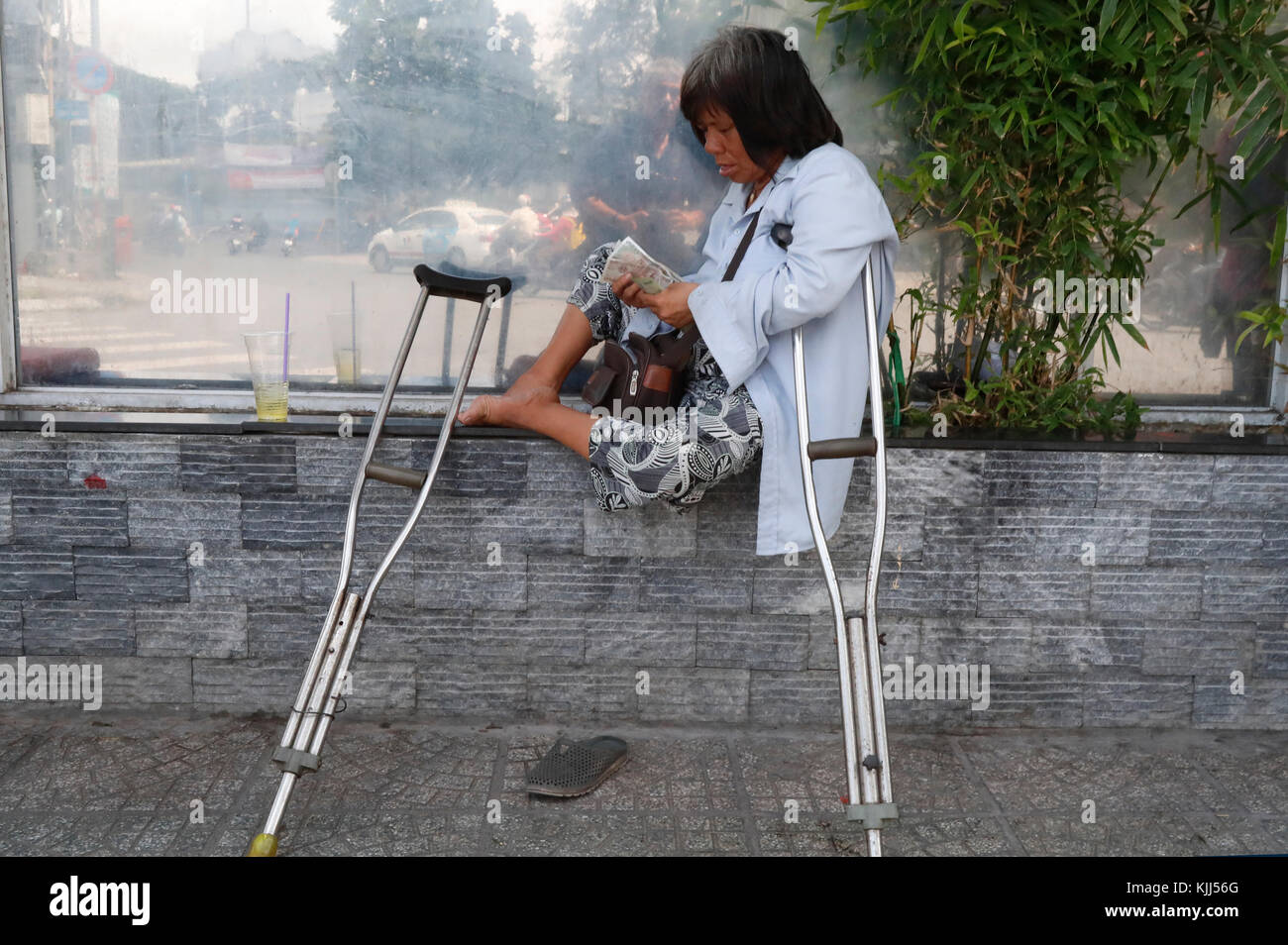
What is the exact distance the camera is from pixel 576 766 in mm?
3072

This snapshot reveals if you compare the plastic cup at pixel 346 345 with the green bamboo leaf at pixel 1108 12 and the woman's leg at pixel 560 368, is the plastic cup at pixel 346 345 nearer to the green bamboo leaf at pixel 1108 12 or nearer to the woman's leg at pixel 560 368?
the woman's leg at pixel 560 368

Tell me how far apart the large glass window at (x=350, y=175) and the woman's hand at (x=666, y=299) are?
766mm

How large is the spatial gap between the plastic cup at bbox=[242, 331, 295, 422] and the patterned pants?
944mm

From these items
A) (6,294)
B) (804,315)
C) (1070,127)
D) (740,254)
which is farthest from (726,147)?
Result: (6,294)

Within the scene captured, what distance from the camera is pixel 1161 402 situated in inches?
149

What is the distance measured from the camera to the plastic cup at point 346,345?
3.70 m

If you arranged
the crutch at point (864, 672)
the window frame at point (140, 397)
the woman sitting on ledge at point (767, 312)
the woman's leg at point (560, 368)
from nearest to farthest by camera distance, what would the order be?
the crutch at point (864, 672) < the woman sitting on ledge at point (767, 312) < the woman's leg at point (560, 368) < the window frame at point (140, 397)

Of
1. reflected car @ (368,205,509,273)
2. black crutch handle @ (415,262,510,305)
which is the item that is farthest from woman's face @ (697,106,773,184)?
reflected car @ (368,205,509,273)

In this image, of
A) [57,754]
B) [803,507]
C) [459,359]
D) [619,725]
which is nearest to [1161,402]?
[803,507]

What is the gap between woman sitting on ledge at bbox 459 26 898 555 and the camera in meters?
2.84

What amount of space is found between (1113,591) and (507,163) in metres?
2.20

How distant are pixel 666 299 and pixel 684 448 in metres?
0.38

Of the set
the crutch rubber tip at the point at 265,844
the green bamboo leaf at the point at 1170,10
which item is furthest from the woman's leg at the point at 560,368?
the green bamboo leaf at the point at 1170,10
